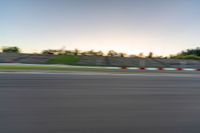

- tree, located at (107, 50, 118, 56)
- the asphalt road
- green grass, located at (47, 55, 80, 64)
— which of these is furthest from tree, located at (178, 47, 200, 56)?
the asphalt road

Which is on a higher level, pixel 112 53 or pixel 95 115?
pixel 95 115

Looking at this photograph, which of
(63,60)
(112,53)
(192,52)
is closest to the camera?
(63,60)

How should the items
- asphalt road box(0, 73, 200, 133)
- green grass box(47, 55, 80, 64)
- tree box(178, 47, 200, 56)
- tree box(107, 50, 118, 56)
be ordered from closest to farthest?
asphalt road box(0, 73, 200, 133)
green grass box(47, 55, 80, 64)
tree box(107, 50, 118, 56)
tree box(178, 47, 200, 56)

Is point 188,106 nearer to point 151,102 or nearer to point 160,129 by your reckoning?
point 151,102

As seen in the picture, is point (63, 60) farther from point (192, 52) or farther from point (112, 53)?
point (192, 52)

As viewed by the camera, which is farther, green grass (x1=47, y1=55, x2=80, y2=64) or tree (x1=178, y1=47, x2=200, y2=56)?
tree (x1=178, y1=47, x2=200, y2=56)

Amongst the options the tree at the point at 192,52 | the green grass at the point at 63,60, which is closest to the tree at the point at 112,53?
the green grass at the point at 63,60

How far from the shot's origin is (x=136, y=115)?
18.2ft

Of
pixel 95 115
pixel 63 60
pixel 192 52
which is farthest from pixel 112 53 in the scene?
pixel 95 115

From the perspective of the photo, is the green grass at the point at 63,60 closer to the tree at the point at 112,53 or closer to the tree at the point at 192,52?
the tree at the point at 112,53

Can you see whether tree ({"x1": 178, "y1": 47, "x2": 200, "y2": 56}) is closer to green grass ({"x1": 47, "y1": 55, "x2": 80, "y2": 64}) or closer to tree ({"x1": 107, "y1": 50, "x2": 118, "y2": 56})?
tree ({"x1": 107, "y1": 50, "x2": 118, "y2": 56})

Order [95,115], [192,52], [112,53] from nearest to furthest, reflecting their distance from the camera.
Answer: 1. [95,115]
2. [112,53]
3. [192,52]

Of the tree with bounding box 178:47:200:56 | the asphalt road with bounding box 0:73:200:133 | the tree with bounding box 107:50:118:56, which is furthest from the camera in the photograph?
the tree with bounding box 178:47:200:56

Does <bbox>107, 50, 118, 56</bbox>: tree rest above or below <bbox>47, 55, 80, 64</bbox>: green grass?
above
